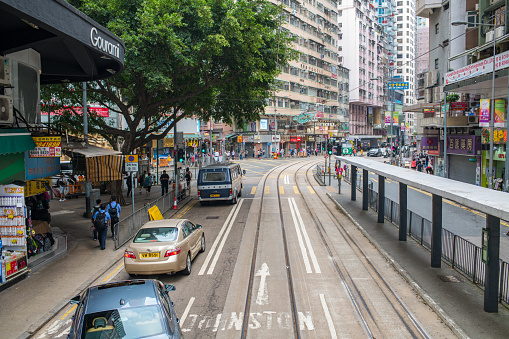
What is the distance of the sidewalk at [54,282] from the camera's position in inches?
358

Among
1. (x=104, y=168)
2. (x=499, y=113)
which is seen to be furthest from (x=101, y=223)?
(x=499, y=113)

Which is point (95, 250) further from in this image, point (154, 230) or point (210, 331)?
point (210, 331)

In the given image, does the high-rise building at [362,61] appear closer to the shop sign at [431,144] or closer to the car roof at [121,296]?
the shop sign at [431,144]

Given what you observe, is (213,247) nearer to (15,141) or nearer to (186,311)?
(186,311)

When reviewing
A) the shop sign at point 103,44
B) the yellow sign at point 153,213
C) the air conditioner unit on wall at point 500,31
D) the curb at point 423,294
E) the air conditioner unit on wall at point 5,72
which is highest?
the air conditioner unit on wall at point 500,31

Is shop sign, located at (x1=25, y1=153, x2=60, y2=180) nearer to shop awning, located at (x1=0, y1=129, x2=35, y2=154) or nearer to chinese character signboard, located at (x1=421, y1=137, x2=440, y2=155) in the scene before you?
shop awning, located at (x1=0, y1=129, x2=35, y2=154)

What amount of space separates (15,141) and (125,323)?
8.27 m

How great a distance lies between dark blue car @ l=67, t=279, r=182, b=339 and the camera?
5.79m

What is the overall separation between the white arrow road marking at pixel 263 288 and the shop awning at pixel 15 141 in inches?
303

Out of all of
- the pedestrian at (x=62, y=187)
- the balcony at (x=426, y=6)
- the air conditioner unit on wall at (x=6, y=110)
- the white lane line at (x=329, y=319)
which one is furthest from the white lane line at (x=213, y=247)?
the balcony at (x=426, y=6)

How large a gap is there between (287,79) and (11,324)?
65.6 m

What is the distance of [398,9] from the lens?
135750mm

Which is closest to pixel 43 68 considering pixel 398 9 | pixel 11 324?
pixel 11 324

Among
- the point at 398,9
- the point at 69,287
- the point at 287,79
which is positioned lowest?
the point at 69,287
